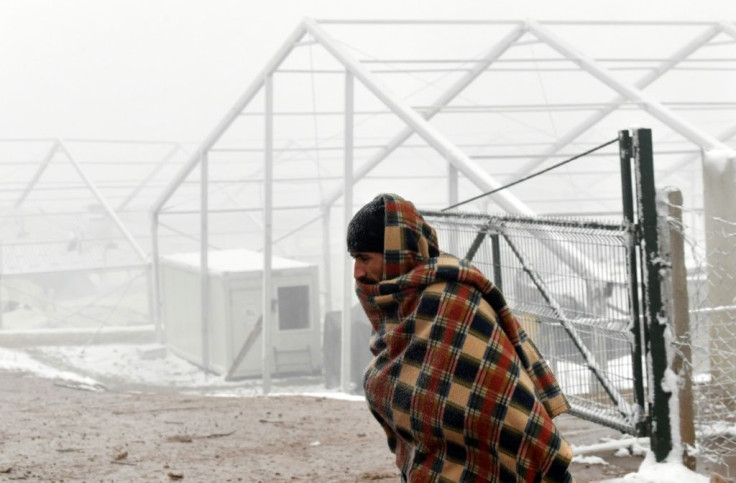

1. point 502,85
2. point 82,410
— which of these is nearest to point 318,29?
point 82,410

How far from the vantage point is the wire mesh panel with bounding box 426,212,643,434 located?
5.27m

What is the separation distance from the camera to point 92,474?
19.1ft

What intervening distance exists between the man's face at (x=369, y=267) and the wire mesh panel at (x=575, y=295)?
2.50m

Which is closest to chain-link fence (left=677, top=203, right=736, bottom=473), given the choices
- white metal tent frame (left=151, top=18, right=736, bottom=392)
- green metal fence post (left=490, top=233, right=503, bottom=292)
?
green metal fence post (left=490, top=233, right=503, bottom=292)

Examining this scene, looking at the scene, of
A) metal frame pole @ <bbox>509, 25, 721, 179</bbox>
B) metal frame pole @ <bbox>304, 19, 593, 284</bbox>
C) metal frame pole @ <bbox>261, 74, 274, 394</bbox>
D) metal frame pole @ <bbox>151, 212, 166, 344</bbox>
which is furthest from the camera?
metal frame pole @ <bbox>151, 212, 166, 344</bbox>

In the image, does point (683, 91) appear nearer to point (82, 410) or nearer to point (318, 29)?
point (318, 29)

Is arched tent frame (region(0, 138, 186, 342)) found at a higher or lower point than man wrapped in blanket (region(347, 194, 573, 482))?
lower

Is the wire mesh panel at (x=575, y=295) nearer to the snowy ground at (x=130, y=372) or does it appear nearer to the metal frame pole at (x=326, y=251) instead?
the snowy ground at (x=130, y=372)

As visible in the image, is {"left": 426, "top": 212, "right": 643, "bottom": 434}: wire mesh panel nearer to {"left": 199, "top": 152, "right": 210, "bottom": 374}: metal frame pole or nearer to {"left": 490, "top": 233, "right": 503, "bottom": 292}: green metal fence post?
{"left": 490, "top": 233, "right": 503, "bottom": 292}: green metal fence post

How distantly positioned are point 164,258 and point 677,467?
16.1m

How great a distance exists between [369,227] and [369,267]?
0.39ft

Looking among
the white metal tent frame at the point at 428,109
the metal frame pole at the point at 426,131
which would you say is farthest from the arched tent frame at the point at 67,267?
the metal frame pole at the point at 426,131

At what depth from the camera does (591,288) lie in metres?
5.52

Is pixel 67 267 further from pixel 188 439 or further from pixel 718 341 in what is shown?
pixel 718 341
